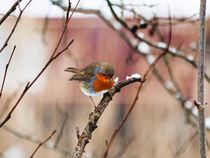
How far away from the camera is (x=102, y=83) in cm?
167

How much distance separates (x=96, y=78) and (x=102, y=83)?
0.22 metres

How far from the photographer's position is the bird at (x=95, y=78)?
171cm

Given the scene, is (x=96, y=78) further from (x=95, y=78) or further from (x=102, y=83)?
(x=102, y=83)

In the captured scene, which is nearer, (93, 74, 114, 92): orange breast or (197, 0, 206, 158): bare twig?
(197, 0, 206, 158): bare twig

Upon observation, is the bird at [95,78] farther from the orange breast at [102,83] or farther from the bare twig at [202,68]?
the bare twig at [202,68]

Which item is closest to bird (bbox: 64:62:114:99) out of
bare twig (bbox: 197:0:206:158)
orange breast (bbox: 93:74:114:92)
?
orange breast (bbox: 93:74:114:92)

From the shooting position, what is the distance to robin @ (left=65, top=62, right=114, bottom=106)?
5.60ft

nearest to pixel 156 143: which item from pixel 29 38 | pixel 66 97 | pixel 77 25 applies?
pixel 66 97

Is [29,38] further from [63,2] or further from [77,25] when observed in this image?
[63,2]

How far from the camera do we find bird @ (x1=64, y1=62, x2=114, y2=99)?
5.60 feet

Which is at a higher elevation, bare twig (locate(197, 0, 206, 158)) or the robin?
the robin

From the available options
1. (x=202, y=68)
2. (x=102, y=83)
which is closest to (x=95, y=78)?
(x=102, y=83)

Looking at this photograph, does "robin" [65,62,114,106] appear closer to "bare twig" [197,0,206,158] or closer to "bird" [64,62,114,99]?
"bird" [64,62,114,99]

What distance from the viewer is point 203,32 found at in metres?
0.81
